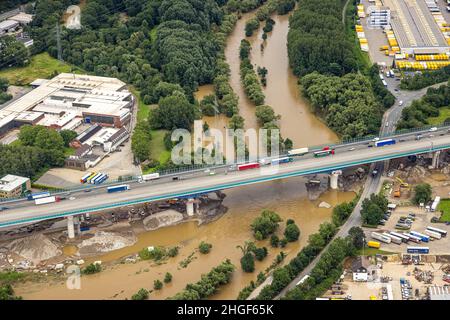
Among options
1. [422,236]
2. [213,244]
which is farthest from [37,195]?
[422,236]

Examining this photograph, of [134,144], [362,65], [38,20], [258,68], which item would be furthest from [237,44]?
[134,144]

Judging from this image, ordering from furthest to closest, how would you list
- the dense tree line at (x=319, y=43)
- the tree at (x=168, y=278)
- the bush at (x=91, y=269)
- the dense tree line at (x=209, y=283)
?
the dense tree line at (x=319, y=43)
the bush at (x=91, y=269)
the tree at (x=168, y=278)
the dense tree line at (x=209, y=283)

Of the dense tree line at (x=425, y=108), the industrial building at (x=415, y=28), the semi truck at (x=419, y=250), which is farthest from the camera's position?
the industrial building at (x=415, y=28)

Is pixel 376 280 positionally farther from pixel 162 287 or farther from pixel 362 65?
pixel 362 65

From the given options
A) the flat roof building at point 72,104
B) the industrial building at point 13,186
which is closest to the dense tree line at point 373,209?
the flat roof building at point 72,104

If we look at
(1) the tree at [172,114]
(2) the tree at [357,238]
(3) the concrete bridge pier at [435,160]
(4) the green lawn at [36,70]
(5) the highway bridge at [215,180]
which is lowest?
(2) the tree at [357,238]

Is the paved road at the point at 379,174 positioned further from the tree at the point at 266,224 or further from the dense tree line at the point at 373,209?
the tree at the point at 266,224

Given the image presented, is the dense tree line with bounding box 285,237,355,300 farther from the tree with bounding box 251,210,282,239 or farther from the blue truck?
the blue truck
